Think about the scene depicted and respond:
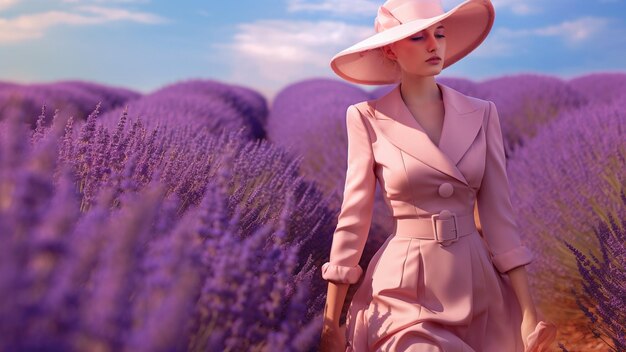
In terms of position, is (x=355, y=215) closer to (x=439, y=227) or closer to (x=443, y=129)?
(x=439, y=227)

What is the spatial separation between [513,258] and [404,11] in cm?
86

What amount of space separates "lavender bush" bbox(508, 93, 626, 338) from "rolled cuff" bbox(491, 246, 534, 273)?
1447 mm

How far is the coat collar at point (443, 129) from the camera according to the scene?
1.93 meters

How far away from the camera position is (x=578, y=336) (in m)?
3.59

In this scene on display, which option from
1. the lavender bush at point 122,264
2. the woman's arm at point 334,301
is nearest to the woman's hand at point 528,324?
the woman's arm at point 334,301

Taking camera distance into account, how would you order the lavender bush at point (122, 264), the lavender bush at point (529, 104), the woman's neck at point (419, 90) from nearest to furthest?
the lavender bush at point (122, 264)
the woman's neck at point (419, 90)
the lavender bush at point (529, 104)

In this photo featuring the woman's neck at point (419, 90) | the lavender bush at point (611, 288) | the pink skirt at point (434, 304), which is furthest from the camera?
the lavender bush at point (611, 288)

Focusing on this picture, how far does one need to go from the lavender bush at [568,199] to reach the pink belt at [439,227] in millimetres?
1599

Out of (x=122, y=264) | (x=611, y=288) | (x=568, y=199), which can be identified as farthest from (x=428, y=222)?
(x=568, y=199)

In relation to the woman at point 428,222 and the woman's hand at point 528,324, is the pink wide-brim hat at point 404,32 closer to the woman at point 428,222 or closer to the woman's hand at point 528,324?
the woman at point 428,222

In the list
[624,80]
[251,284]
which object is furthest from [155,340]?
[624,80]

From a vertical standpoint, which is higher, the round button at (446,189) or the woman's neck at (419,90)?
the woman's neck at (419,90)

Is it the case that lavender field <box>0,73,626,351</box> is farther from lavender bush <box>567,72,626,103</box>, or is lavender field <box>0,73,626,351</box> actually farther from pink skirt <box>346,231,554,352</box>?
lavender bush <box>567,72,626,103</box>

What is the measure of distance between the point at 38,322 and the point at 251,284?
20.7 inches
